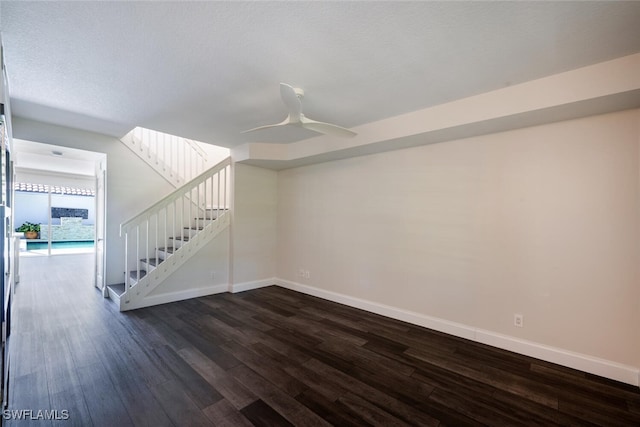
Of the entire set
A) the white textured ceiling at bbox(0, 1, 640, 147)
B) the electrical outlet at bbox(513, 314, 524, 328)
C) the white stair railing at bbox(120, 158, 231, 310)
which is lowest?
the electrical outlet at bbox(513, 314, 524, 328)

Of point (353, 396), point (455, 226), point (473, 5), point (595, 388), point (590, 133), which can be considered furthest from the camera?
point (455, 226)

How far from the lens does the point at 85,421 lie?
5.44ft

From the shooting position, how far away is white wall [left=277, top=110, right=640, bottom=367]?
2260mm

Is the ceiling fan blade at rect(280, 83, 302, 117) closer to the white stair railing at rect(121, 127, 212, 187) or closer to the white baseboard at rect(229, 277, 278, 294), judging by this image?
the white baseboard at rect(229, 277, 278, 294)

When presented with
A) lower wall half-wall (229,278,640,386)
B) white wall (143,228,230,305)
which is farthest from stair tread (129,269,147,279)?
lower wall half-wall (229,278,640,386)

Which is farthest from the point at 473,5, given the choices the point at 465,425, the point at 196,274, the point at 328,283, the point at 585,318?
the point at 196,274

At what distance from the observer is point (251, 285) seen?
483 centimetres

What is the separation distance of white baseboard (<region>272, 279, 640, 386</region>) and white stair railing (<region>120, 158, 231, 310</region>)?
2616mm

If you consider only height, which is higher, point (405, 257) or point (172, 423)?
point (405, 257)

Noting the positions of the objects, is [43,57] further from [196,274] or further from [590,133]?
[590,133]

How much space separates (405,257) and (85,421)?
328 centimetres

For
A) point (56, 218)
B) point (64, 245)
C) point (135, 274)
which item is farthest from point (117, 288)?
point (56, 218)

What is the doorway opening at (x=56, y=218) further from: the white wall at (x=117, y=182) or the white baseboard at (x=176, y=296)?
the white baseboard at (x=176, y=296)

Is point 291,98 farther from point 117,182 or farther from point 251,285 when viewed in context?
point 117,182
